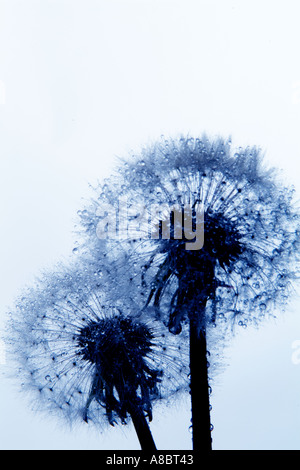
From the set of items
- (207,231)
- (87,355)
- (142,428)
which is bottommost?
(142,428)

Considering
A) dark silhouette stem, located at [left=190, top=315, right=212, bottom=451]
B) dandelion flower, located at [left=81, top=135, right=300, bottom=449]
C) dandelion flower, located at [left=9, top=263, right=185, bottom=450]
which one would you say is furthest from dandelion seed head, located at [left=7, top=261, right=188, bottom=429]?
dark silhouette stem, located at [left=190, top=315, right=212, bottom=451]

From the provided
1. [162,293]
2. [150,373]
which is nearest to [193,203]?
[162,293]

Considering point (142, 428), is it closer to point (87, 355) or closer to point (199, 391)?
point (87, 355)

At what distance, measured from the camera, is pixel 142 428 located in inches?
171

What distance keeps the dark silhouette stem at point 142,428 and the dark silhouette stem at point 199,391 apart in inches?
36.2

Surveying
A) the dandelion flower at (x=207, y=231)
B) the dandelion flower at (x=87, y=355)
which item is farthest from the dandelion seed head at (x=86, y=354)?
the dandelion flower at (x=207, y=231)

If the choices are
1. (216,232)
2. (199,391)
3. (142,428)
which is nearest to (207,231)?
(216,232)

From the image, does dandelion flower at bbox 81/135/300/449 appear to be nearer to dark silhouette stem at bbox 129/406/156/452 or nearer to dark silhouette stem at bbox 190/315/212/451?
dark silhouette stem at bbox 190/315/212/451

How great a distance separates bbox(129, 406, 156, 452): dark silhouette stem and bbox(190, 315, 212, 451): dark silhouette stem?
36.2 inches

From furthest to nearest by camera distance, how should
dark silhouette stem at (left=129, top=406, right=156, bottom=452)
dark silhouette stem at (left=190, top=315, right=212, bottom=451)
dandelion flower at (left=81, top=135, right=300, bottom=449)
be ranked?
dark silhouette stem at (left=129, top=406, right=156, bottom=452), dandelion flower at (left=81, top=135, right=300, bottom=449), dark silhouette stem at (left=190, top=315, right=212, bottom=451)

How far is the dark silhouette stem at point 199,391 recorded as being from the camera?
3.45 m

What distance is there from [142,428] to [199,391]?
3.40ft

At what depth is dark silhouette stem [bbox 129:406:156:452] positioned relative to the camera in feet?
14.0

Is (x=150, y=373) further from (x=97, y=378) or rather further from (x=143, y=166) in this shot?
(x=143, y=166)
